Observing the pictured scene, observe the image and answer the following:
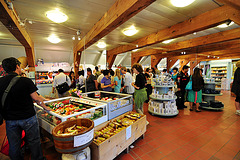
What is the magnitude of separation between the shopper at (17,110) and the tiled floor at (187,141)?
64cm

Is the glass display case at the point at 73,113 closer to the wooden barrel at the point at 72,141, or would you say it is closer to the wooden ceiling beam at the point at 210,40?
the wooden barrel at the point at 72,141

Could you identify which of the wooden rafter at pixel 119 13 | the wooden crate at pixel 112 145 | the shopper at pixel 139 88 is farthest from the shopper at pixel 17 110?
the shopper at pixel 139 88

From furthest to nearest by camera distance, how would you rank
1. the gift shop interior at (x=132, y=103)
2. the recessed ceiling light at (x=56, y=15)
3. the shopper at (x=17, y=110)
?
the recessed ceiling light at (x=56, y=15)
the gift shop interior at (x=132, y=103)
the shopper at (x=17, y=110)

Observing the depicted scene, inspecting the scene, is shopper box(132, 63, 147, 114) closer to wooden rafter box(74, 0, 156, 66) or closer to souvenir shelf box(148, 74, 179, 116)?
souvenir shelf box(148, 74, 179, 116)

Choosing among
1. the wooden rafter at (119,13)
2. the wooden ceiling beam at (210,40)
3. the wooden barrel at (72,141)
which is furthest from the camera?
the wooden ceiling beam at (210,40)

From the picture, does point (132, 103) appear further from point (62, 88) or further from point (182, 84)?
point (182, 84)

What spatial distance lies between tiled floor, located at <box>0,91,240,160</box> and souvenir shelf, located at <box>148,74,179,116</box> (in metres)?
0.25

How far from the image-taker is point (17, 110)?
1.57 metres

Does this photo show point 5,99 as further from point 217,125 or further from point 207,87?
point 207,87

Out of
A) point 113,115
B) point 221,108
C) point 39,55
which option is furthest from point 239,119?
point 39,55

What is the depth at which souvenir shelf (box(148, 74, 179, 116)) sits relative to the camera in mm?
3826

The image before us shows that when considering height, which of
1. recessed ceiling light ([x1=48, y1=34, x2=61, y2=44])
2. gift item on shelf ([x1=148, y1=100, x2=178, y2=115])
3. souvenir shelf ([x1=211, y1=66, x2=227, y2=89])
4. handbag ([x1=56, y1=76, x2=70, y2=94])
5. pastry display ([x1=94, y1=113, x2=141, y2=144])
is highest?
recessed ceiling light ([x1=48, y1=34, x2=61, y2=44])

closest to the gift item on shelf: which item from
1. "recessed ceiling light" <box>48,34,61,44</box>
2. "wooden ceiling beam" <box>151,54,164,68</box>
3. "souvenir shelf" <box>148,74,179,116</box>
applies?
"souvenir shelf" <box>148,74,179,116</box>

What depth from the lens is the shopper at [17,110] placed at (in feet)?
5.06
